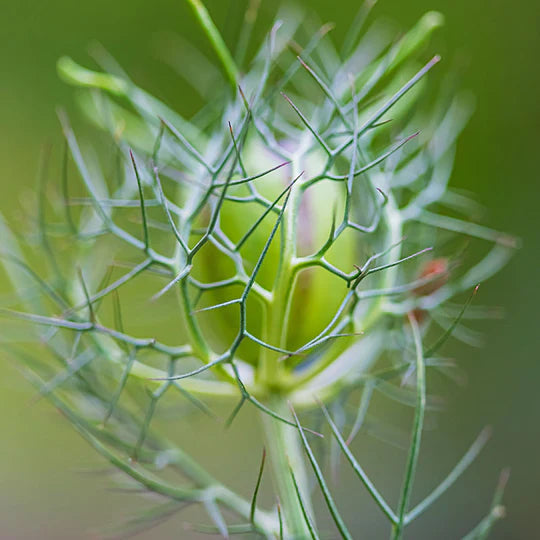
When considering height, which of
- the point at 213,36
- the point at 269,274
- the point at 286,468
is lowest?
the point at 286,468

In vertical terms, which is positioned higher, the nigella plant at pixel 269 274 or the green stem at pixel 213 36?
the green stem at pixel 213 36

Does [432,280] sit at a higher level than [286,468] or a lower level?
higher

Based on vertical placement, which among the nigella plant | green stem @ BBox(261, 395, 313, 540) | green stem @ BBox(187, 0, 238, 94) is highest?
green stem @ BBox(187, 0, 238, 94)

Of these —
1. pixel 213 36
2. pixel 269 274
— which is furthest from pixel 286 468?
pixel 213 36

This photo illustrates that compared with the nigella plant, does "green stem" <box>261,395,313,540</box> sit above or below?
below

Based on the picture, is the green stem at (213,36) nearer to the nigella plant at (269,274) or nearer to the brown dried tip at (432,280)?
the nigella plant at (269,274)

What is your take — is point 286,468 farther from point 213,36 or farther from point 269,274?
point 213,36

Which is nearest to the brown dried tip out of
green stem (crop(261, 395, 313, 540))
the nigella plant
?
the nigella plant

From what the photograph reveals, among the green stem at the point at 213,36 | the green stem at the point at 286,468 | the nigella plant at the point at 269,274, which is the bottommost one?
the green stem at the point at 286,468

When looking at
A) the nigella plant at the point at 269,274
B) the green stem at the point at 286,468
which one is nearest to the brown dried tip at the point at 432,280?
the nigella plant at the point at 269,274

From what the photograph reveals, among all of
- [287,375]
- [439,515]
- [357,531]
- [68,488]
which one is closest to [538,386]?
[439,515]

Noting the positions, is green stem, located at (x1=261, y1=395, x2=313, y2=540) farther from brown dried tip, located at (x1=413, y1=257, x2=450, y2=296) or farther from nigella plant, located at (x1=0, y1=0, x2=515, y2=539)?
brown dried tip, located at (x1=413, y1=257, x2=450, y2=296)

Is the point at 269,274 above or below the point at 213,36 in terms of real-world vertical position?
below
